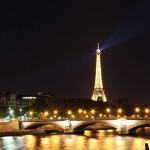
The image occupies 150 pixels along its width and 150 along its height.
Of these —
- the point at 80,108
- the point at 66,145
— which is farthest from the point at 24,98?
the point at 66,145

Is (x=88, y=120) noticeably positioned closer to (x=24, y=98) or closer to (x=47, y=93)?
(x=24, y=98)

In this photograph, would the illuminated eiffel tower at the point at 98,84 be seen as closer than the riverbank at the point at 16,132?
No

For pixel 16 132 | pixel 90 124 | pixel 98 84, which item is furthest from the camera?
pixel 98 84

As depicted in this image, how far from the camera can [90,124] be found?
7925cm

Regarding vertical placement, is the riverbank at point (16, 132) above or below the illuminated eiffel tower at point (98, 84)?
below

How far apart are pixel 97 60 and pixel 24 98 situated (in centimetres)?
4807

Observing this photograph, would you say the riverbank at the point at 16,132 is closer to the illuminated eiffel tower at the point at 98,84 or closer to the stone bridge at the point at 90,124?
the stone bridge at the point at 90,124

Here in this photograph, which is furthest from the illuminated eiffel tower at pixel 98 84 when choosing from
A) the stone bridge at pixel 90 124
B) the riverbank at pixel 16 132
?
the riverbank at pixel 16 132

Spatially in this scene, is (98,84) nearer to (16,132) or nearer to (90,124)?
(90,124)

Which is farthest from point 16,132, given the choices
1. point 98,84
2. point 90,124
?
point 98,84

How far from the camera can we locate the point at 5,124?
251 ft

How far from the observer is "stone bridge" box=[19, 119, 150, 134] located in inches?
2908

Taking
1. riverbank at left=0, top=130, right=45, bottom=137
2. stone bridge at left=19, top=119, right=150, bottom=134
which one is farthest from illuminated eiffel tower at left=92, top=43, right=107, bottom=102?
riverbank at left=0, top=130, right=45, bottom=137

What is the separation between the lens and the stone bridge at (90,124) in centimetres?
7388
